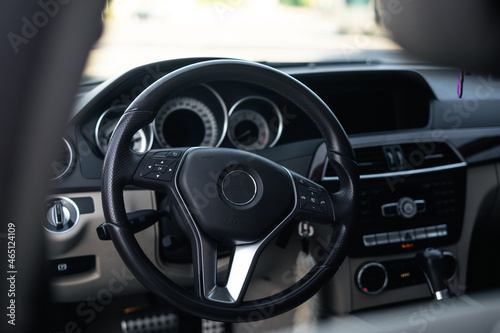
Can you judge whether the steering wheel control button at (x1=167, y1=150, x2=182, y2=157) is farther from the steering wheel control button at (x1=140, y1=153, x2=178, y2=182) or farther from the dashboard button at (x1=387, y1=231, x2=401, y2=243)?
the dashboard button at (x1=387, y1=231, x2=401, y2=243)

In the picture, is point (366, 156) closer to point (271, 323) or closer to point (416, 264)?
point (416, 264)

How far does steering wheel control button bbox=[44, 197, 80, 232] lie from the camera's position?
1.56m

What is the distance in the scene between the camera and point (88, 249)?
5.56ft

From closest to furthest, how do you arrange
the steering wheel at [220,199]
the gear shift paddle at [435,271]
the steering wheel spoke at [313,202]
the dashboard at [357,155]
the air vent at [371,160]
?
the steering wheel at [220,199]
the steering wheel spoke at [313,202]
the dashboard at [357,155]
the gear shift paddle at [435,271]
the air vent at [371,160]

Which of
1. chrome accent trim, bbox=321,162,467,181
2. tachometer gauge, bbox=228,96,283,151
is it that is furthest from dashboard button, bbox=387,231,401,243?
tachometer gauge, bbox=228,96,283,151

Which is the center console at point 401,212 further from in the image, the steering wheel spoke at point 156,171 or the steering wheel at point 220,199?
the steering wheel spoke at point 156,171

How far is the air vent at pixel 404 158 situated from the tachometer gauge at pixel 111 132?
0.61 meters

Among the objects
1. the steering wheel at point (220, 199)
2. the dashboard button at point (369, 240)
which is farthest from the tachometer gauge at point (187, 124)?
the dashboard button at point (369, 240)

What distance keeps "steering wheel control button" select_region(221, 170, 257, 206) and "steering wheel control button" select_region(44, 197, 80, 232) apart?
539mm

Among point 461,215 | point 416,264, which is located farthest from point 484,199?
point 416,264

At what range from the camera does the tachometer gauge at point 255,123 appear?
1.93m

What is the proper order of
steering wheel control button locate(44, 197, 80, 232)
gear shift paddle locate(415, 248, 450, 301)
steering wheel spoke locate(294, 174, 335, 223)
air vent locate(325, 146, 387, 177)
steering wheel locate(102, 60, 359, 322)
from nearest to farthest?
1. steering wheel locate(102, 60, 359, 322)
2. steering wheel spoke locate(294, 174, 335, 223)
3. steering wheel control button locate(44, 197, 80, 232)
4. gear shift paddle locate(415, 248, 450, 301)
5. air vent locate(325, 146, 387, 177)

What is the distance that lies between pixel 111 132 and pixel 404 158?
3.35 ft

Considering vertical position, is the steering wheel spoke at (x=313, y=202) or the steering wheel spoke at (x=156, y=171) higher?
the steering wheel spoke at (x=156, y=171)
